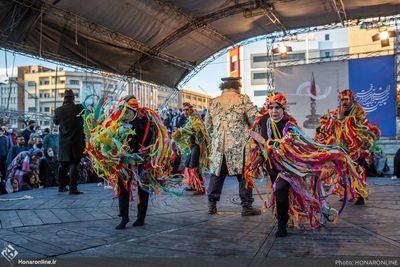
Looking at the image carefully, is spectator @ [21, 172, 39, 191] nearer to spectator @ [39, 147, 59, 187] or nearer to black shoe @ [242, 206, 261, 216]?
spectator @ [39, 147, 59, 187]

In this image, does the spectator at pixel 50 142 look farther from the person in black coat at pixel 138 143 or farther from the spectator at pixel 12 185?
the person in black coat at pixel 138 143

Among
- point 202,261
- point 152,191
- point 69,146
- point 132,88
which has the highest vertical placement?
point 132,88

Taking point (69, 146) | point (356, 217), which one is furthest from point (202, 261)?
point (69, 146)

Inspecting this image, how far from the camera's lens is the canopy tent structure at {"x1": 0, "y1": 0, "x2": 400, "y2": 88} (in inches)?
408

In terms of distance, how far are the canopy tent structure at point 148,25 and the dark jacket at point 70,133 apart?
330cm

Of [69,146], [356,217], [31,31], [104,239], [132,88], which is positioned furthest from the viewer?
[132,88]

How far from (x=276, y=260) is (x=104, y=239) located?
1727 millimetres

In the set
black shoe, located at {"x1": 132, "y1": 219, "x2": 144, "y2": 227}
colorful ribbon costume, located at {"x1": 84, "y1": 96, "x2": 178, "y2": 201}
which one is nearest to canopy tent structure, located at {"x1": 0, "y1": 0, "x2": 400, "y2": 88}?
colorful ribbon costume, located at {"x1": 84, "y1": 96, "x2": 178, "y2": 201}

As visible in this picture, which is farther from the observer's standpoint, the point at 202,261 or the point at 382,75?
the point at 382,75

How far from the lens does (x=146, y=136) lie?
5.09 metres

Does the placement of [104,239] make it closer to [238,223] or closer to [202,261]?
[202,261]

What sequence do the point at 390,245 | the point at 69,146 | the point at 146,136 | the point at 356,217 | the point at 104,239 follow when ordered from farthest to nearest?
1. the point at 69,146
2. the point at 356,217
3. the point at 146,136
4. the point at 104,239
5. the point at 390,245

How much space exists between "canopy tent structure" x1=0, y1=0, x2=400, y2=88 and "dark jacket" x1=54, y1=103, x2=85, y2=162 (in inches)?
130

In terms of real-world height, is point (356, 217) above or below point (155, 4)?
below
